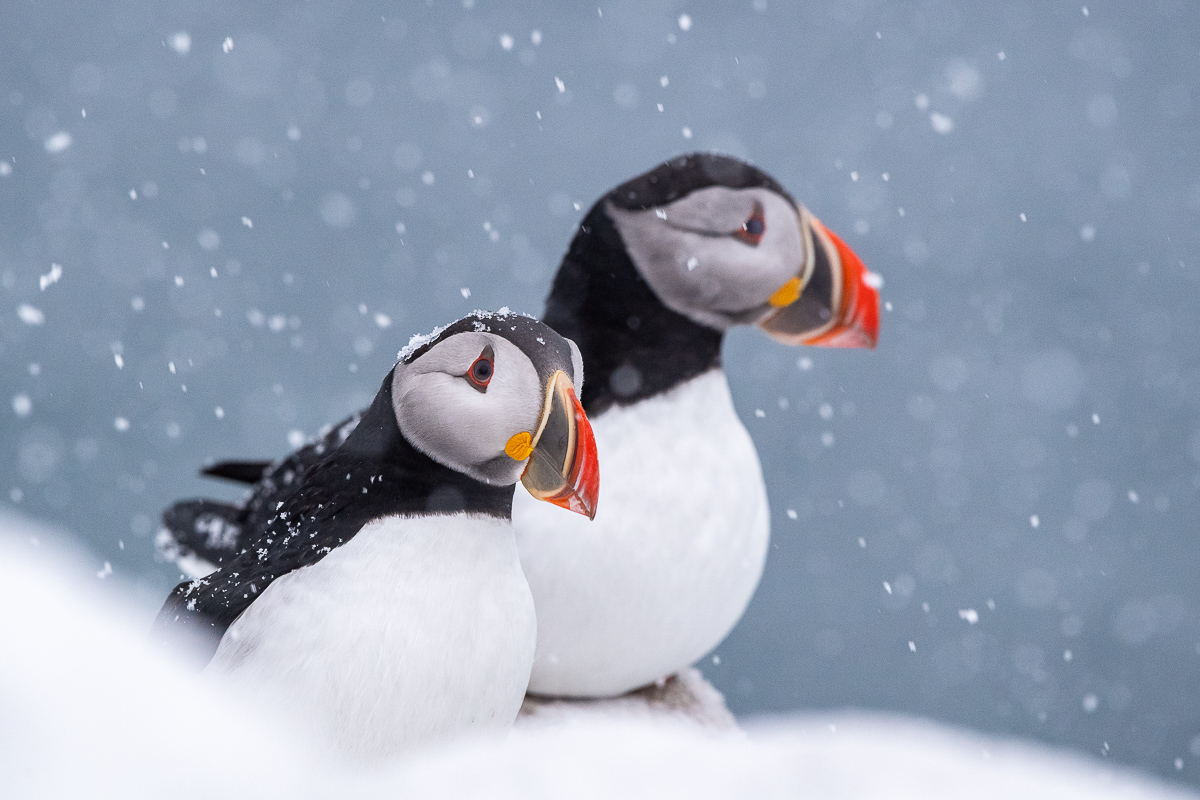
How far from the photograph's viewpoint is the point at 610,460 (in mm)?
1610

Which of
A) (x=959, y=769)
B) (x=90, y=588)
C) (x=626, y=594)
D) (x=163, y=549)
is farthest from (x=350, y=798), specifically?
(x=163, y=549)

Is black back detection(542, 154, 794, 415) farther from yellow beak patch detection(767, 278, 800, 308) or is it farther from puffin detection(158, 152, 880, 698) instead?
yellow beak patch detection(767, 278, 800, 308)

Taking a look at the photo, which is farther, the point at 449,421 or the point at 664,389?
the point at 664,389

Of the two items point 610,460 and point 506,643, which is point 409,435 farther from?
point 610,460

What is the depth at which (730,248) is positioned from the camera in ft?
5.41

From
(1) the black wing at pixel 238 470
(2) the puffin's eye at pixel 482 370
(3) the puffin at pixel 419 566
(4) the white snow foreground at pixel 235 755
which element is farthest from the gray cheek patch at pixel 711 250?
(4) the white snow foreground at pixel 235 755

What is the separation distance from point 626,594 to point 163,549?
89cm

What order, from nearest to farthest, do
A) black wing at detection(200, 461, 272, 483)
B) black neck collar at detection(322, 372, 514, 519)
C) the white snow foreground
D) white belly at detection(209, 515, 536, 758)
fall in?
the white snow foreground < white belly at detection(209, 515, 536, 758) < black neck collar at detection(322, 372, 514, 519) < black wing at detection(200, 461, 272, 483)

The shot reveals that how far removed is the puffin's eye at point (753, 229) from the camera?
1649 mm

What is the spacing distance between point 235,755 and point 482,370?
2.02 feet

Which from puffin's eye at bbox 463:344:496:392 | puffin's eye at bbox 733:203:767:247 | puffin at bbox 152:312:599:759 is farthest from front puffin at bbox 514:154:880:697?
puffin's eye at bbox 463:344:496:392

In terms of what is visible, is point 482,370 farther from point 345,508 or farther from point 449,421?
point 345,508

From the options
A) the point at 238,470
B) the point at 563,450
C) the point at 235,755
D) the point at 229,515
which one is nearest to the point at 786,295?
the point at 563,450

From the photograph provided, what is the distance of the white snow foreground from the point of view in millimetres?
534
